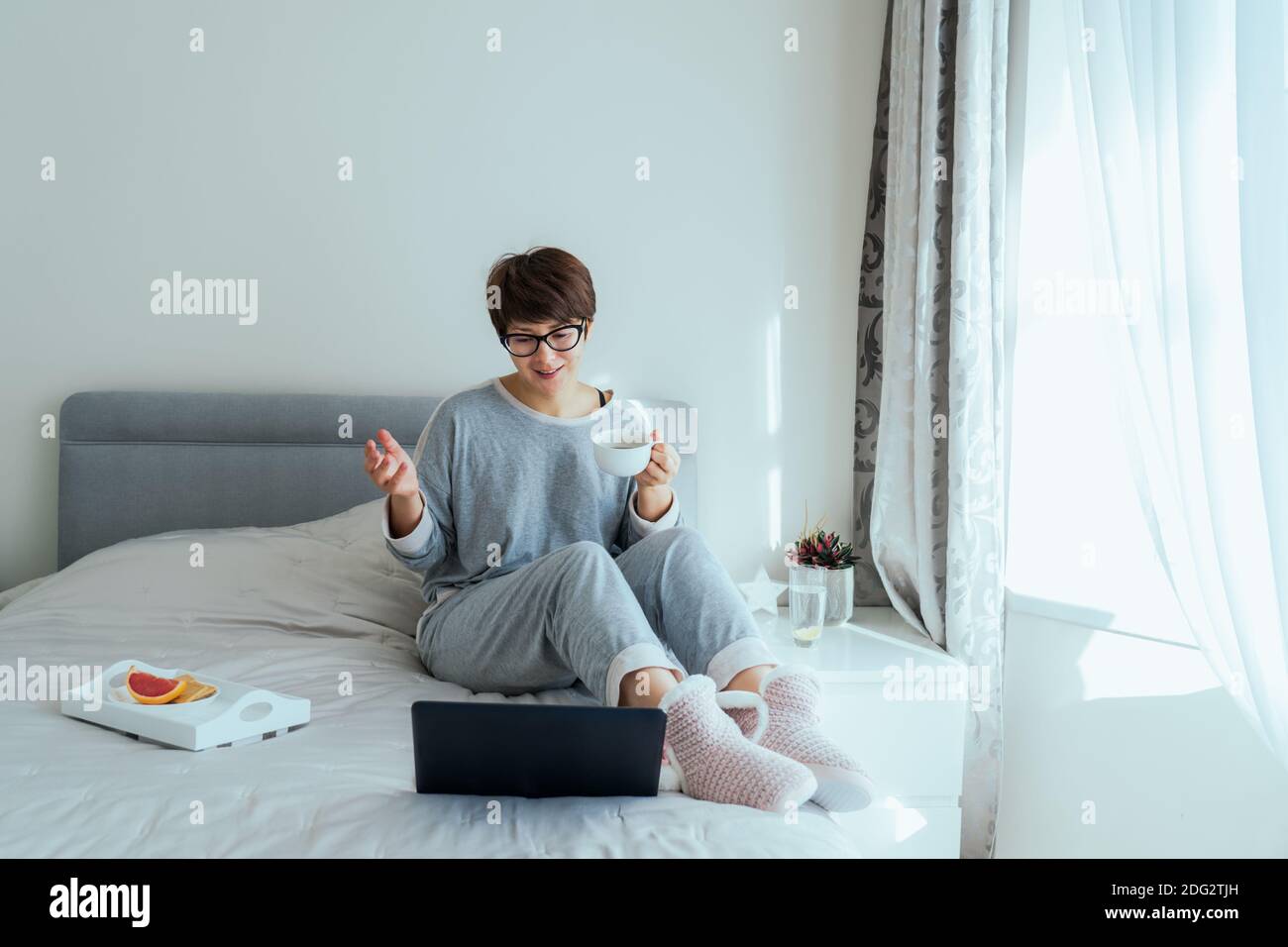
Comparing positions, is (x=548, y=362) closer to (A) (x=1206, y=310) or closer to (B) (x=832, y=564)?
(B) (x=832, y=564)

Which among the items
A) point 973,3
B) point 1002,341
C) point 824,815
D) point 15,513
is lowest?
point 824,815

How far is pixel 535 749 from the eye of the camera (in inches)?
48.0

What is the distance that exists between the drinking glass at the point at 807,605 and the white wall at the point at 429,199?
0.39 meters

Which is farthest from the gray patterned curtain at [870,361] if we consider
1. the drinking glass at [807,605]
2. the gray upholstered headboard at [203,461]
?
the gray upholstered headboard at [203,461]

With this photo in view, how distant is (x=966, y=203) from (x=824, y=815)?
1.39 meters

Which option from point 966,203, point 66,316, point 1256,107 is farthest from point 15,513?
point 1256,107

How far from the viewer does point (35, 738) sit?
145 cm

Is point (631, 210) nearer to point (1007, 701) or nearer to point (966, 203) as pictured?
point (966, 203)

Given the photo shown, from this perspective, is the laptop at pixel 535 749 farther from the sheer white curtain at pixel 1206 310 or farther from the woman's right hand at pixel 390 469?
the sheer white curtain at pixel 1206 310

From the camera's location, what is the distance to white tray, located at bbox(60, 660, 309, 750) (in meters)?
1.43

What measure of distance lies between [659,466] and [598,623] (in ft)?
1.39

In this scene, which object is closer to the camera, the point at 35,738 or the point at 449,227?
the point at 35,738

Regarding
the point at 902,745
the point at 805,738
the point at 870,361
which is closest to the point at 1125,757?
the point at 902,745

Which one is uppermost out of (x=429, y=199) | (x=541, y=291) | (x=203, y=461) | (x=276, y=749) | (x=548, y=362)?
(x=429, y=199)
